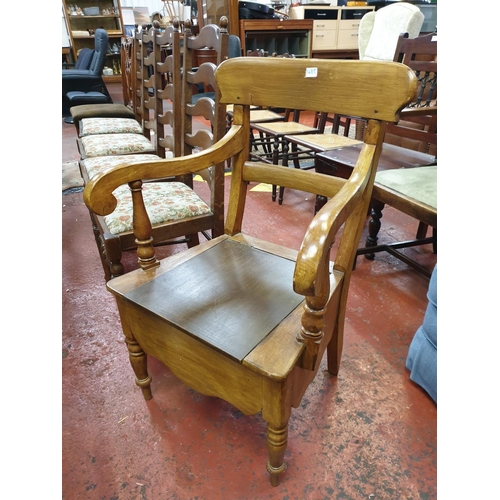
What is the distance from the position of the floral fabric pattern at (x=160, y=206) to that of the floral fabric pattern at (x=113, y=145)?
26.3 inches

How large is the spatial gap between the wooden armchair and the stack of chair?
18 cm

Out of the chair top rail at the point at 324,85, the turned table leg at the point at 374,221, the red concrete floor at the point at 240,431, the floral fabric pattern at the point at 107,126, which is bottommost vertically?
the red concrete floor at the point at 240,431

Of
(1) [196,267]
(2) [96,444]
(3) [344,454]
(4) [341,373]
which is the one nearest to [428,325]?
(4) [341,373]

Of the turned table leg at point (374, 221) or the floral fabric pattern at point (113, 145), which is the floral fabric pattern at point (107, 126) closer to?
the floral fabric pattern at point (113, 145)

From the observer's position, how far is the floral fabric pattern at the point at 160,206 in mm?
1358

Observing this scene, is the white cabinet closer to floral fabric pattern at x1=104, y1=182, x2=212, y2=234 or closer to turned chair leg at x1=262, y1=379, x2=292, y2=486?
floral fabric pattern at x1=104, y1=182, x2=212, y2=234

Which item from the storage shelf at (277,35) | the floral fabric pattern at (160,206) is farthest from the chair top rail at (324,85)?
the storage shelf at (277,35)

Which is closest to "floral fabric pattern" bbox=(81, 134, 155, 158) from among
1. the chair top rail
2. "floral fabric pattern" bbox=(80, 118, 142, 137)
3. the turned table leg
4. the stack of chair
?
the stack of chair

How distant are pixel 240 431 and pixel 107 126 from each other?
2335 mm

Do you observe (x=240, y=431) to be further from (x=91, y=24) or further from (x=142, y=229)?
(x=91, y=24)

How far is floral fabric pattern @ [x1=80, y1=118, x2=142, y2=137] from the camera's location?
2559mm

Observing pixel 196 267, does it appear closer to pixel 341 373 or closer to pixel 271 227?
pixel 341 373

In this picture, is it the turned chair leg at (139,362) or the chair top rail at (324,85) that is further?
the turned chair leg at (139,362)

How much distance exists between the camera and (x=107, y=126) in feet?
8.59
